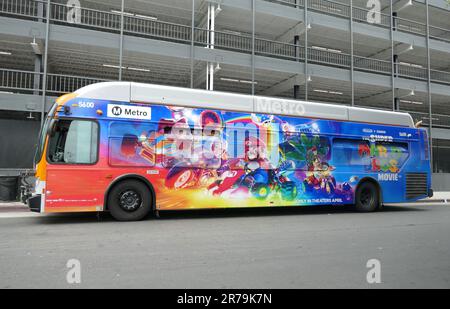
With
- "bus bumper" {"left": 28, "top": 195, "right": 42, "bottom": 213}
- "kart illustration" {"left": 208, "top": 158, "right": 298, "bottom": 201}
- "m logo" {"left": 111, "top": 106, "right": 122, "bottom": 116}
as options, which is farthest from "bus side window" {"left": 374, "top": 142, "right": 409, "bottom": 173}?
"bus bumper" {"left": 28, "top": 195, "right": 42, "bottom": 213}

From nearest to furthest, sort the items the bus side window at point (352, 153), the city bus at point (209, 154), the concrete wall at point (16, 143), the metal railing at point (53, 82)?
the city bus at point (209, 154)
the bus side window at point (352, 153)
the metal railing at point (53, 82)
the concrete wall at point (16, 143)

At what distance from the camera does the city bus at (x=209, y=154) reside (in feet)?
26.8

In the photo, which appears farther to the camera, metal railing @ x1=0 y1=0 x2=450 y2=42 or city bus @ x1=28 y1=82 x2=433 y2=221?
metal railing @ x1=0 y1=0 x2=450 y2=42

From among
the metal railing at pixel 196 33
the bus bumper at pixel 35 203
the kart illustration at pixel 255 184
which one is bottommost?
the bus bumper at pixel 35 203

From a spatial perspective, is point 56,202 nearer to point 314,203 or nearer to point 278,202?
point 278,202

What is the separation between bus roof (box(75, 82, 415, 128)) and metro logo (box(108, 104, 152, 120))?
181 millimetres

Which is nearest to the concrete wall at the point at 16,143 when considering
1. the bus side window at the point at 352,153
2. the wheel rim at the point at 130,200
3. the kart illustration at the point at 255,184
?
the wheel rim at the point at 130,200

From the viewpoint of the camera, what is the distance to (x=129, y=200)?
861cm

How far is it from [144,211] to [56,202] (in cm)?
198

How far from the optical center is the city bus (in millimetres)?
8180

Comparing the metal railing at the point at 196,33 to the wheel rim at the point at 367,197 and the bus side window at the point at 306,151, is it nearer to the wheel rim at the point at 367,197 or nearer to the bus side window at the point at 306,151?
the bus side window at the point at 306,151

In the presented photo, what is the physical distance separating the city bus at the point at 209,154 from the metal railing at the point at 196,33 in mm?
8238

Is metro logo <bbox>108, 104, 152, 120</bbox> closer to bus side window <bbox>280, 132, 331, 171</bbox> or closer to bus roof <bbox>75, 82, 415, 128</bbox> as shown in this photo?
bus roof <bbox>75, 82, 415, 128</bbox>
